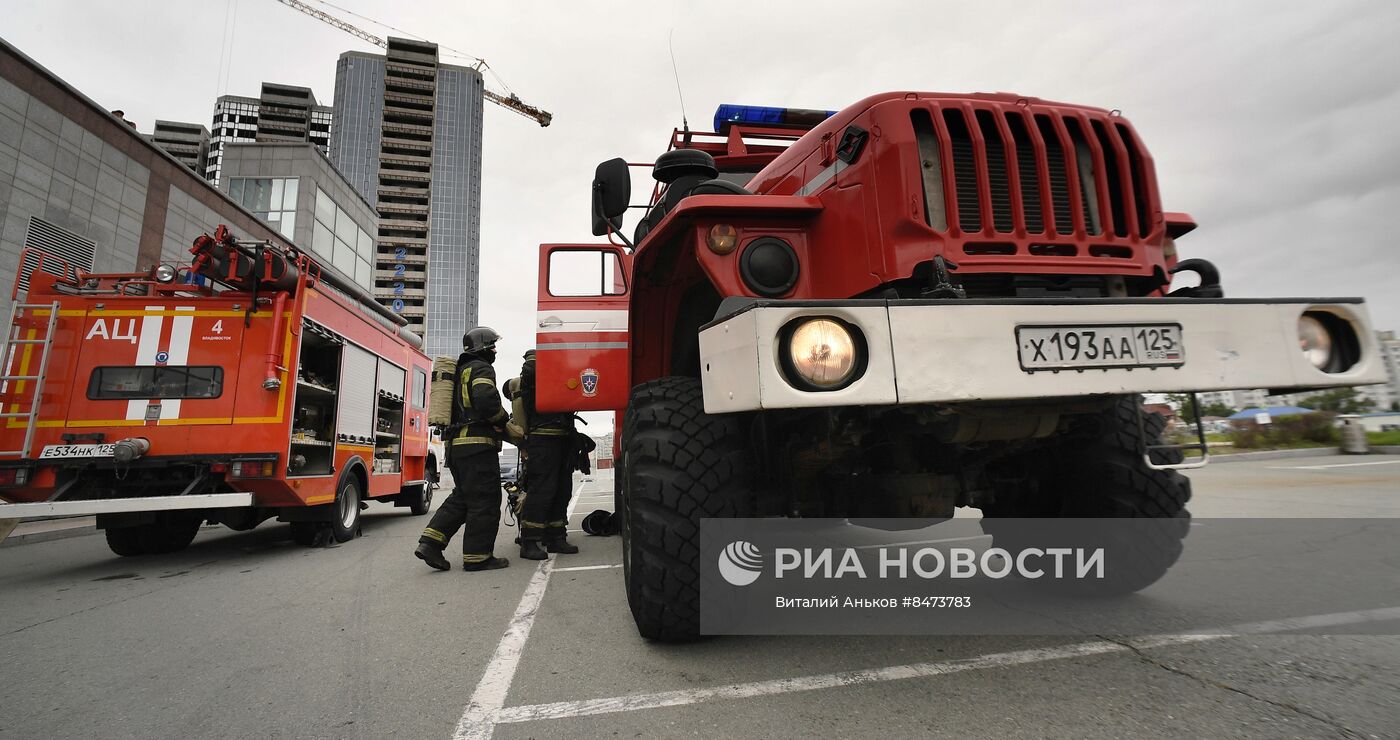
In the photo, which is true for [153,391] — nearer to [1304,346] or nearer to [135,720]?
[135,720]

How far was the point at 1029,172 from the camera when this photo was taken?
219 centimetres

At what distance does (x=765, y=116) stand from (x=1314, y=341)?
3.70 meters

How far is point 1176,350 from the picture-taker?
1.66m

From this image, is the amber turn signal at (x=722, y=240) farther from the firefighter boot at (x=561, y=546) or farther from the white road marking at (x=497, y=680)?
the firefighter boot at (x=561, y=546)

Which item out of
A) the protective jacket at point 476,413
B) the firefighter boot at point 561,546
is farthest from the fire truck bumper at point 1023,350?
the firefighter boot at point 561,546

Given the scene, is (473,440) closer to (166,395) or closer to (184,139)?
(166,395)

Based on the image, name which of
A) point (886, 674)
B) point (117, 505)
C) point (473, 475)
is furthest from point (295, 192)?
point (886, 674)

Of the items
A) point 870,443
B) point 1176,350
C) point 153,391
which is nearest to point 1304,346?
point 1176,350

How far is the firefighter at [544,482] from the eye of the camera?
15.9 ft

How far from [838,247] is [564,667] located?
1939mm

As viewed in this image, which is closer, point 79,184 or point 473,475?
point 473,475

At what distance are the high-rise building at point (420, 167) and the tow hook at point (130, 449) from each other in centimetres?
7285

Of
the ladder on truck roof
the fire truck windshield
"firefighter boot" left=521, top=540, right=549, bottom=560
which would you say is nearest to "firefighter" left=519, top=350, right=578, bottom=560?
"firefighter boot" left=521, top=540, right=549, bottom=560

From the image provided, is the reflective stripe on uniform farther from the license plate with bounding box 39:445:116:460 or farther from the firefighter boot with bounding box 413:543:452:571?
the license plate with bounding box 39:445:116:460
